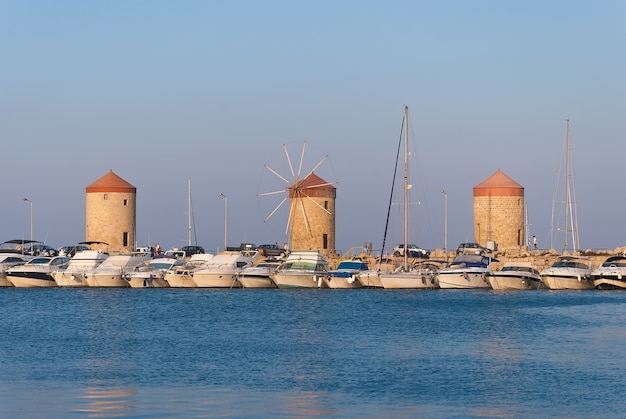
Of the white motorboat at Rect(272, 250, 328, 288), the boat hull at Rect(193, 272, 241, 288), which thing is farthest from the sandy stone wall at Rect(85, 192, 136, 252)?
the white motorboat at Rect(272, 250, 328, 288)

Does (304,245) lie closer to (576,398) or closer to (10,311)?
(10,311)

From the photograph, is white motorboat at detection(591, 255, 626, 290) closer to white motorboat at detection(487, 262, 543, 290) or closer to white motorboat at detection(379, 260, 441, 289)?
white motorboat at detection(487, 262, 543, 290)

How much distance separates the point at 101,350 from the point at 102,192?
57379 mm

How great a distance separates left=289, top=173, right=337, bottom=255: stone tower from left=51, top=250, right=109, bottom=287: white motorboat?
73.1 feet

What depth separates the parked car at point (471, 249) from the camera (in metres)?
71.6

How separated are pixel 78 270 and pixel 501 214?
114 ft

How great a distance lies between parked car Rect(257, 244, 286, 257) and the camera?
77.5m

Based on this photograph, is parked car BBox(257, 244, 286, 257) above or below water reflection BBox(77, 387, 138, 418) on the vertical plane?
above

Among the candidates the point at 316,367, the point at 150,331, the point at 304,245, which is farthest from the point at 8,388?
the point at 304,245

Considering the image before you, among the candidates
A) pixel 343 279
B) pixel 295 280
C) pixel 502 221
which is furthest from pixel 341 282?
pixel 502 221

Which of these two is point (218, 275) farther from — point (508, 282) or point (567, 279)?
point (567, 279)

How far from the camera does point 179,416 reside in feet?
67.3

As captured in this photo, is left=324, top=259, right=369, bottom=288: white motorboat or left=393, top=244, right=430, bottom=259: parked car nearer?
left=324, top=259, right=369, bottom=288: white motorboat

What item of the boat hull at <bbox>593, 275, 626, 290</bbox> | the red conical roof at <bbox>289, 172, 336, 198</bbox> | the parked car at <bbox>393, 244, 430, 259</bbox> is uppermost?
the red conical roof at <bbox>289, 172, 336, 198</bbox>
